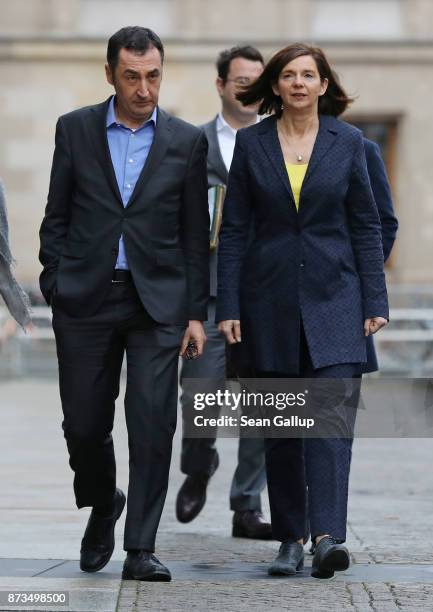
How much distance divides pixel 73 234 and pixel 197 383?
162 cm

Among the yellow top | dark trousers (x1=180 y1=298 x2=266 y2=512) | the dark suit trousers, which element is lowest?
dark trousers (x1=180 y1=298 x2=266 y2=512)

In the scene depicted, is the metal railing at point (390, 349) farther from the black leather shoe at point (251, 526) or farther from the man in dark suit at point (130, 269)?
the man in dark suit at point (130, 269)

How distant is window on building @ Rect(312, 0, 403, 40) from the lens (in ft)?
74.1

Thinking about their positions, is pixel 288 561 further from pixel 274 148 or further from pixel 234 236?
pixel 274 148

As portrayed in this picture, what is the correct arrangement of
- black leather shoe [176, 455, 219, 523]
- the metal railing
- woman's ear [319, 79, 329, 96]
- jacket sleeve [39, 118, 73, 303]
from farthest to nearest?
the metal railing, black leather shoe [176, 455, 219, 523], woman's ear [319, 79, 329, 96], jacket sleeve [39, 118, 73, 303]

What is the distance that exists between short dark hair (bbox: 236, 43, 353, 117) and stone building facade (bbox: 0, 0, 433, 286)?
639 inches

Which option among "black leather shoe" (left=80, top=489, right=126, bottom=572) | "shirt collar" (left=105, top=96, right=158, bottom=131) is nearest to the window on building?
"shirt collar" (left=105, top=96, right=158, bottom=131)

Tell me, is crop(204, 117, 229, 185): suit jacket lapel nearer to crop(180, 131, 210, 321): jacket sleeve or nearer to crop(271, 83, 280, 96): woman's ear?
crop(271, 83, 280, 96): woman's ear

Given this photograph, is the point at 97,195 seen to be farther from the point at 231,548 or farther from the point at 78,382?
the point at 231,548

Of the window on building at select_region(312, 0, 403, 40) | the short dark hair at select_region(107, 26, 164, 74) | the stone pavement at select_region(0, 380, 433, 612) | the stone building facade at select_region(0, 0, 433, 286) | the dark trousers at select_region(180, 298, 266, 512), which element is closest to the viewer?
the stone pavement at select_region(0, 380, 433, 612)

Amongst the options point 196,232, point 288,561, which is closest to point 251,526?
point 288,561

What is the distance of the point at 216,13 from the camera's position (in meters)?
22.4

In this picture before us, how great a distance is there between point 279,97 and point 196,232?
672 mm

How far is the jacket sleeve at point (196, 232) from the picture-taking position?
5910 mm
